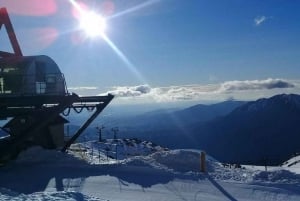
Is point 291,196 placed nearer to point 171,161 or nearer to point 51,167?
point 171,161

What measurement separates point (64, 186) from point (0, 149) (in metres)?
7.78

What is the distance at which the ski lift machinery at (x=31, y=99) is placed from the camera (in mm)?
26652

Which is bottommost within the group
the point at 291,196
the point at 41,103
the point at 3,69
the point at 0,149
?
the point at 291,196

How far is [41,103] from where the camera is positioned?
89.7ft

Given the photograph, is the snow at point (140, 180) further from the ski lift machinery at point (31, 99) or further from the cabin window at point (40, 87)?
the cabin window at point (40, 87)

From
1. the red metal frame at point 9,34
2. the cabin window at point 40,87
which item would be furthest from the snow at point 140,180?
the red metal frame at point 9,34

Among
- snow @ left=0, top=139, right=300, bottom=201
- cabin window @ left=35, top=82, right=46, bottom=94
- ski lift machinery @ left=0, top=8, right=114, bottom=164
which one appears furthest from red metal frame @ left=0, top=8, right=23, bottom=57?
snow @ left=0, top=139, right=300, bottom=201

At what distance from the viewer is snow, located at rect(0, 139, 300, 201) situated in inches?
687

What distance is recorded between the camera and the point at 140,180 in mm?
20000

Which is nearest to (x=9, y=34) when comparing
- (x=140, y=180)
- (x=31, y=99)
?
(x=31, y=99)

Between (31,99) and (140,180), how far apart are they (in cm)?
1016

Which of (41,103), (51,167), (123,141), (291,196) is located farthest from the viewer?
(123,141)

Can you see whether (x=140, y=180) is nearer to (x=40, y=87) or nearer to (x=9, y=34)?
(x=40, y=87)

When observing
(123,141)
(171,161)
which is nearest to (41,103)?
(171,161)
